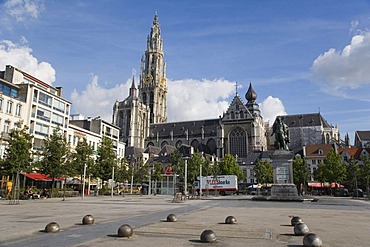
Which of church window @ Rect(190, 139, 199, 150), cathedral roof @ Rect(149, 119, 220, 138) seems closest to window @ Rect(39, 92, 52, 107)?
church window @ Rect(190, 139, 199, 150)

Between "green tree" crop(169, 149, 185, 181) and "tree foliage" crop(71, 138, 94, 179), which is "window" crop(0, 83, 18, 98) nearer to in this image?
"tree foliage" crop(71, 138, 94, 179)

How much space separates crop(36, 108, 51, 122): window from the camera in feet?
158

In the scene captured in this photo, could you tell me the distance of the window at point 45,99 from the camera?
160 feet

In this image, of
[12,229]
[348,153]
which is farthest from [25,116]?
[348,153]

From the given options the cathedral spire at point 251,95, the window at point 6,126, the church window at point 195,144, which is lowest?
the window at point 6,126

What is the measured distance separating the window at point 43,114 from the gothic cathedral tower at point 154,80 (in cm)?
8728

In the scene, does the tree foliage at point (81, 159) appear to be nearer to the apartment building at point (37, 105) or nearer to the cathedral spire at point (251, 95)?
the apartment building at point (37, 105)

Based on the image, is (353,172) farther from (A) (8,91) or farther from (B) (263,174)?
(A) (8,91)

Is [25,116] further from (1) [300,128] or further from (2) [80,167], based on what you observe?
(1) [300,128]

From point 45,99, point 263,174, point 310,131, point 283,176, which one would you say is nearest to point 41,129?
point 45,99

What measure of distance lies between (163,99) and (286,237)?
5422 inches

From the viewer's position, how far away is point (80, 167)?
4478cm

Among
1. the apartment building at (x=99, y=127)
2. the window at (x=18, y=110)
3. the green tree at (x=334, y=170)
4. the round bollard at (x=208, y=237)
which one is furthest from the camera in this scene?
the apartment building at (x=99, y=127)

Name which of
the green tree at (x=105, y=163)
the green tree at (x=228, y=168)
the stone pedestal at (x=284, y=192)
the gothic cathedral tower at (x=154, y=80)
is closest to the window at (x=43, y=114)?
the green tree at (x=105, y=163)
